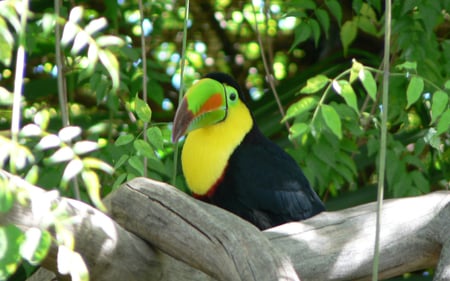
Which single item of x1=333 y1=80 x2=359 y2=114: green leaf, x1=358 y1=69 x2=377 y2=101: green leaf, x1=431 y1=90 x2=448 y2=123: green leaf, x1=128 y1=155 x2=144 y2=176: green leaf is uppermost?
x1=358 y1=69 x2=377 y2=101: green leaf

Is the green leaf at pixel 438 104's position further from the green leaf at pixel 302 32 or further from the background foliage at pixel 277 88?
the green leaf at pixel 302 32

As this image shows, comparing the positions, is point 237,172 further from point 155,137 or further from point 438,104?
point 438,104

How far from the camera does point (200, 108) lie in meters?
2.97

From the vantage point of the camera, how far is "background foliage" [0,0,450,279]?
2578 millimetres

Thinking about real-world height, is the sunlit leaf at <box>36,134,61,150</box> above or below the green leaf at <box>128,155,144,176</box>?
above

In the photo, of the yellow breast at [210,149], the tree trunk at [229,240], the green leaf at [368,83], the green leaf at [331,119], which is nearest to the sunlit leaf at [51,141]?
the tree trunk at [229,240]

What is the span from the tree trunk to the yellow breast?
74cm

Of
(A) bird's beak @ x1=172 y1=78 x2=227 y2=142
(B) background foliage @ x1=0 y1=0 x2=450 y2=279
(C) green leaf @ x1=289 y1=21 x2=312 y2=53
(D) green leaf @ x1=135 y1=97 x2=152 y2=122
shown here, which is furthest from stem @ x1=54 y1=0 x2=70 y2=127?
(C) green leaf @ x1=289 y1=21 x2=312 y2=53

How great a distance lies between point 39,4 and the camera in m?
3.81

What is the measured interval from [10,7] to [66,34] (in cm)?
11

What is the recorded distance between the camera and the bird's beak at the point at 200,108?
9.36 ft

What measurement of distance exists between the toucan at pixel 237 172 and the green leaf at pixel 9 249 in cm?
179

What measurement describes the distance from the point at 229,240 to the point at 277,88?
2.08 meters

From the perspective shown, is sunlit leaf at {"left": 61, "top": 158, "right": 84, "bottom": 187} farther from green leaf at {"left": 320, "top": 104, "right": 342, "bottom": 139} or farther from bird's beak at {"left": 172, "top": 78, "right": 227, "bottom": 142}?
bird's beak at {"left": 172, "top": 78, "right": 227, "bottom": 142}
